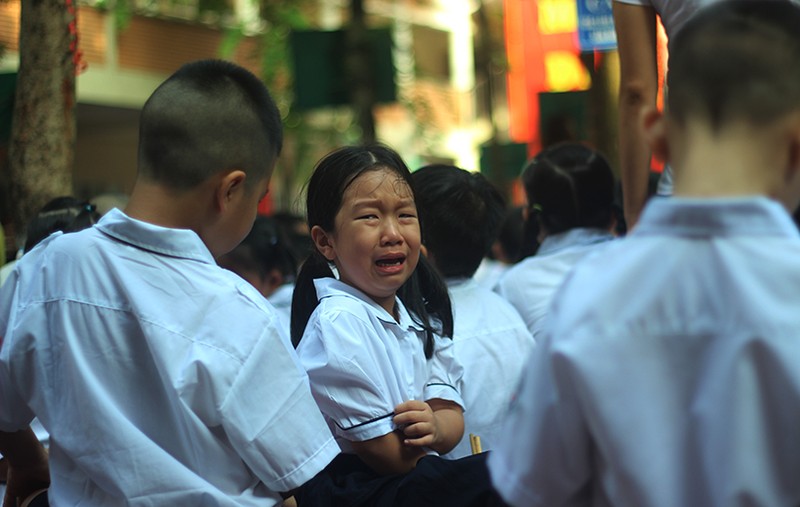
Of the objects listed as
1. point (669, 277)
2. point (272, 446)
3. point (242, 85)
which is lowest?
point (272, 446)

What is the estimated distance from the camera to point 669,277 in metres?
1.73

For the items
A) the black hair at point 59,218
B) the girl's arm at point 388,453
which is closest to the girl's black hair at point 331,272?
the girl's arm at point 388,453

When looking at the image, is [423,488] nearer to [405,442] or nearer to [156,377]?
[405,442]

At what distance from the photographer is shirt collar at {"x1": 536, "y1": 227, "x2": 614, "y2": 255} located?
458 cm

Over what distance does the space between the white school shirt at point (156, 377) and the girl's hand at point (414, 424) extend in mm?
312

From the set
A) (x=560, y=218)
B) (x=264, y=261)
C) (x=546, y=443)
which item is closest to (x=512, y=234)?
(x=264, y=261)

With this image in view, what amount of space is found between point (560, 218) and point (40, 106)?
2.36 meters

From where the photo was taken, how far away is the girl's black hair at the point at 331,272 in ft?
10.5

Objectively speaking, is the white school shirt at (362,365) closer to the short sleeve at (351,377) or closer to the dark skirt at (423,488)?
the short sleeve at (351,377)

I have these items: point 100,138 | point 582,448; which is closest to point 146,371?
point 582,448

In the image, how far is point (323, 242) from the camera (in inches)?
128

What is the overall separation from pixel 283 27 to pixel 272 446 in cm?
1143

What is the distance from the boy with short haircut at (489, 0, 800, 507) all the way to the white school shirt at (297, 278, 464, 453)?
105 cm

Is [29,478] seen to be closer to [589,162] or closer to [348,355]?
[348,355]
